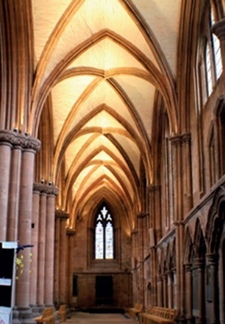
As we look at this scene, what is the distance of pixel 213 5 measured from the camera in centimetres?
1648

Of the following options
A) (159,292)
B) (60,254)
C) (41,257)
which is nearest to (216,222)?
(41,257)

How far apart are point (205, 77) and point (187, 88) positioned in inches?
106

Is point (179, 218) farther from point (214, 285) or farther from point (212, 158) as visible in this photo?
point (214, 285)

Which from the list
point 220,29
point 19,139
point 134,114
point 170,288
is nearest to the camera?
point 220,29

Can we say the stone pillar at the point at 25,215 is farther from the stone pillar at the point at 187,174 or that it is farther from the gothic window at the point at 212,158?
the gothic window at the point at 212,158

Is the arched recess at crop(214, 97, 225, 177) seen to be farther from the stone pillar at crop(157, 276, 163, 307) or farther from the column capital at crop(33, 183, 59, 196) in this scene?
the column capital at crop(33, 183, 59, 196)

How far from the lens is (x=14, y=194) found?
19.8 m

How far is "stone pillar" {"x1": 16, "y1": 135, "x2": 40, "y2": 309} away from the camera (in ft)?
65.9

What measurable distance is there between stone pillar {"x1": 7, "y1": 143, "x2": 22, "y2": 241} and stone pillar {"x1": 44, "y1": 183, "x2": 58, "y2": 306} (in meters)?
8.69

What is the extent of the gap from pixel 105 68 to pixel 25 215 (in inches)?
401

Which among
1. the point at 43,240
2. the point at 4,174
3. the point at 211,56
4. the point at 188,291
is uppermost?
the point at 211,56

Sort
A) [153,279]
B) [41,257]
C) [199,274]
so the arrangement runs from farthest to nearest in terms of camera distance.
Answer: [153,279], [41,257], [199,274]

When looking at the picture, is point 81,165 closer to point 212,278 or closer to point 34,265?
point 34,265

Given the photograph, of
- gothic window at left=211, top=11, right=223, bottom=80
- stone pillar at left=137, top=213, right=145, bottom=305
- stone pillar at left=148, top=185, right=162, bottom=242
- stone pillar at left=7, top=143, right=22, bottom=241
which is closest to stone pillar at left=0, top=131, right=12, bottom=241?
stone pillar at left=7, top=143, right=22, bottom=241
